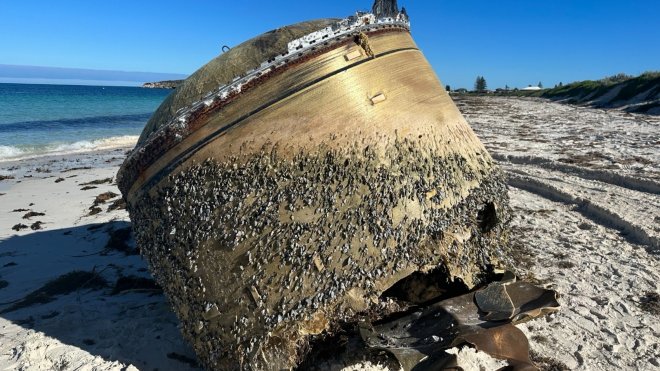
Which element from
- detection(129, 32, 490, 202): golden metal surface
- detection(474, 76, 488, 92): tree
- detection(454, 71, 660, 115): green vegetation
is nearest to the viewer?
detection(129, 32, 490, 202): golden metal surface

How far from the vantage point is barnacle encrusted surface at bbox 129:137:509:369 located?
247cm

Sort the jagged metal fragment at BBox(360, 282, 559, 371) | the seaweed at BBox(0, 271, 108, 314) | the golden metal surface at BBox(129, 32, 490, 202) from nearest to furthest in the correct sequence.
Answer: the jagged metal fragment at BBox(360, 282, 559, 371)
the golden metal surface at BBox(129, 32, 490, 202)
the seaweed at BBox(0, 271, 108, 314)

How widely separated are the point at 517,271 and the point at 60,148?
1901 cm

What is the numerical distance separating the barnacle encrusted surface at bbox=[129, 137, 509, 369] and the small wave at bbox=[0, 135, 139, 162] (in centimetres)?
1605

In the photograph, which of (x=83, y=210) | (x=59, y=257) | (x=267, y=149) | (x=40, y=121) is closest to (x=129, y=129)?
(x=40, y=121)

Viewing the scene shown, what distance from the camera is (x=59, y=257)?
5711mm

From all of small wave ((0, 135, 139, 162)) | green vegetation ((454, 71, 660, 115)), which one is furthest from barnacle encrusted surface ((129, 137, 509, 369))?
green vegetation ((454, 71, 660, 115))

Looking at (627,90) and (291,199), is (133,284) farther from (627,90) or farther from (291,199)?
(627,90)

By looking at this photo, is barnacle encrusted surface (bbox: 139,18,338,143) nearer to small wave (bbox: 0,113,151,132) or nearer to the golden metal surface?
the golden metal surface

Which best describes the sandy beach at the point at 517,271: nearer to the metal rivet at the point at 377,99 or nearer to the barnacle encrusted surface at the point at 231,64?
the metal rivet at the point at 377,99

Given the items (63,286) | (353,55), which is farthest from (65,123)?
(353,55)

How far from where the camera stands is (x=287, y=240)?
247cm

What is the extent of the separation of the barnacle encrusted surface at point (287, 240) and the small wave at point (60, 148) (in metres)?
16.0

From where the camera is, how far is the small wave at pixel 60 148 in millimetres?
16328
